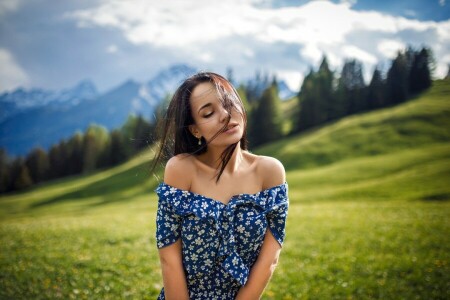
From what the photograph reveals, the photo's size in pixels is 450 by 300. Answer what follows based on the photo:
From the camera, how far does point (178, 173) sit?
9.91 feet

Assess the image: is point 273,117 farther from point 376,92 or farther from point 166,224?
point 166,224

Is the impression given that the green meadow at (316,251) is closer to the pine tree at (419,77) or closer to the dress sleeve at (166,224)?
the dress sleeve at (166,224)

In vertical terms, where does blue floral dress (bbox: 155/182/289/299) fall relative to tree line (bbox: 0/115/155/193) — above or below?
above

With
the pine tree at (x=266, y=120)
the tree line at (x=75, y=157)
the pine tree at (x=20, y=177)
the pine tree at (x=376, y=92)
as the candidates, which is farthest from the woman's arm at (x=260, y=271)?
the pine tree at (x=20, y=177)

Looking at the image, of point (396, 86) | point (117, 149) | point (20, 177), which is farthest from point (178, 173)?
point (20, 177)

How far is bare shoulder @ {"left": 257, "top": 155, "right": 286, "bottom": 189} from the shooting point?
3.25 m

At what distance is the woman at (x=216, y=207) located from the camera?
292 centimetres

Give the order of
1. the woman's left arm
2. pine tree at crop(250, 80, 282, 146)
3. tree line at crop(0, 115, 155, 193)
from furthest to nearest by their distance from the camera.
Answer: tree line at crop(0, 115, 155, 193)
pine tree at crop(250, 80, 282, 146)
the woman's left arm

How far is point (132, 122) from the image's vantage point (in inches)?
3543

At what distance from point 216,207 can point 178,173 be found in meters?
0.50

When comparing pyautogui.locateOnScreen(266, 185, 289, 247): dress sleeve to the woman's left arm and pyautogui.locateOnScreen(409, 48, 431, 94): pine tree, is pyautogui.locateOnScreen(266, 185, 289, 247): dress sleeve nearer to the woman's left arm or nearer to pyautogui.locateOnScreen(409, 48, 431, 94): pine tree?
the woman's left arm

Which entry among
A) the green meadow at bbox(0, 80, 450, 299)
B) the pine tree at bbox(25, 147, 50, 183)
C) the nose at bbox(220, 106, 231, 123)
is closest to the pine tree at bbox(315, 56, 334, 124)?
the green meadow at bbox(0, 80, 450, 299)

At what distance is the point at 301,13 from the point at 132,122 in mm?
80677

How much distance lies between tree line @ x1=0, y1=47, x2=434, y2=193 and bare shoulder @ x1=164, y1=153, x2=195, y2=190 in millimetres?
55300
